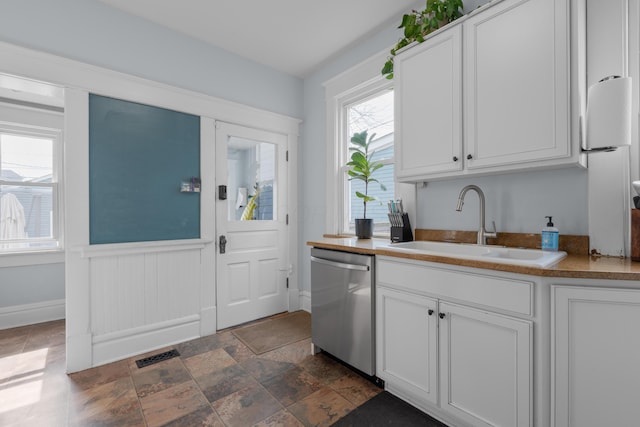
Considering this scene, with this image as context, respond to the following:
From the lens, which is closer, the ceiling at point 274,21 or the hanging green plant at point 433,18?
the hanging green plant at point 433,18

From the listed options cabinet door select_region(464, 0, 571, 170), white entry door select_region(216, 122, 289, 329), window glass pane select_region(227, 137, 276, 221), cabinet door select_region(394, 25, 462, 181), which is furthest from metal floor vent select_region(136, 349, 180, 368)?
cabinet door select_region(464, 0, 571, 170)

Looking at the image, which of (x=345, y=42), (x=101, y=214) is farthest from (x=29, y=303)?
(x=345, y=42)

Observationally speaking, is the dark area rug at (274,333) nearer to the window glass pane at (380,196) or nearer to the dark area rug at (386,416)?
the dark area rug at (386,416)

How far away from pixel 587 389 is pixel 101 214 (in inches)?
120

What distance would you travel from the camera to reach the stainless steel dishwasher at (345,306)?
1925 mm

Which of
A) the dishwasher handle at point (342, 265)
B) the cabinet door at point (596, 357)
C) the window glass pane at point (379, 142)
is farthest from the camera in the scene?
the window glass pane at point (379, 142)

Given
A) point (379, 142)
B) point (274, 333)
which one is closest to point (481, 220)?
point (379, 142)

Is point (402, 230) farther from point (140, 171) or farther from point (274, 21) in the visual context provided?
point (140, 171)

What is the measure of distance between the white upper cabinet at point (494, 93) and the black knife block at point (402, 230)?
1.08 feet

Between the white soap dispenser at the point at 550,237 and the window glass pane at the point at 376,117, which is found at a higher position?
the window glass pane at the point at 376,117

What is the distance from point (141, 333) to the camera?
247cm

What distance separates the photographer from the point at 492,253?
1735 millimetres

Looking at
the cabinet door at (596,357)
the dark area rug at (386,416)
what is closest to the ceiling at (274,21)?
the cabinet door at (596,357)

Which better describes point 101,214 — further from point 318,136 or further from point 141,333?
point 318,136
